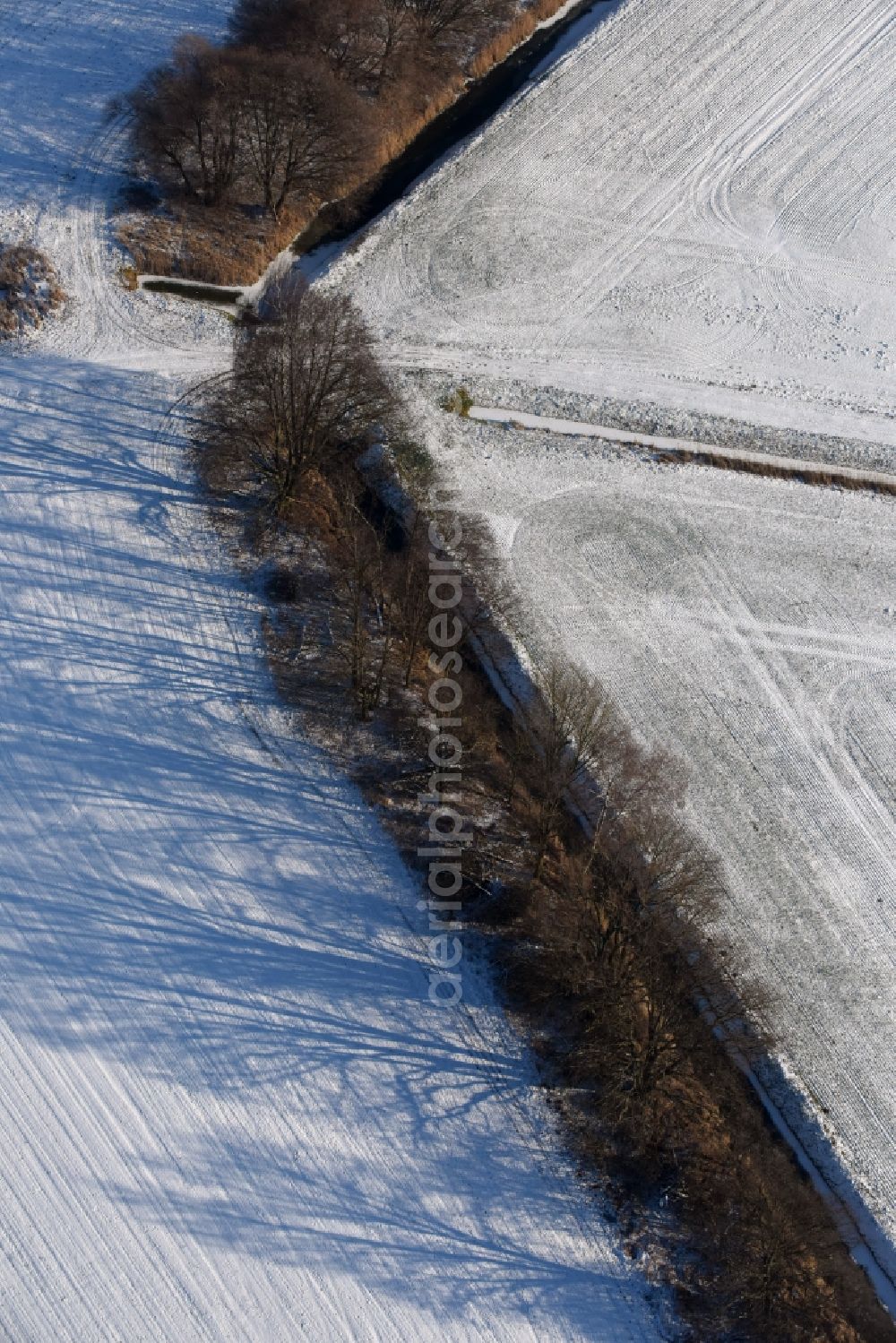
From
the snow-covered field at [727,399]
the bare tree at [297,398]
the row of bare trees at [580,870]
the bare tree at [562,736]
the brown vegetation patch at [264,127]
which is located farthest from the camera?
the brown vegetation patch at [264,127]

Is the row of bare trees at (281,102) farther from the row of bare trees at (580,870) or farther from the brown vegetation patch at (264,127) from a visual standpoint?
the row of bare trees at (580,870)

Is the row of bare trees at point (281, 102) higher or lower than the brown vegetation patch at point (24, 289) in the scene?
higher

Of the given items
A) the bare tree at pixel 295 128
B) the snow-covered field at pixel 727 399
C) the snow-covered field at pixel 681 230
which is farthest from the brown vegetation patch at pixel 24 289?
the snow-covered field at pixel 681 230

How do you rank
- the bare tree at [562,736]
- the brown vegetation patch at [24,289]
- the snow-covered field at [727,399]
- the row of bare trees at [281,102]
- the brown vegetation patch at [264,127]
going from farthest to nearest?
1. the brown vegetation patch at [264,127]
2. the row of bare trees at [281,102]
3. the brown vegetation patch at [24,289]
4. the snow-covered field at [727,399]
5. the bare tree at [562,736]

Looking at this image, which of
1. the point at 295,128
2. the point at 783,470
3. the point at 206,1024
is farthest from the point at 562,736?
the point at 295,128

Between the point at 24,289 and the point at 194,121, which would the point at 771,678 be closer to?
the point at 24,289

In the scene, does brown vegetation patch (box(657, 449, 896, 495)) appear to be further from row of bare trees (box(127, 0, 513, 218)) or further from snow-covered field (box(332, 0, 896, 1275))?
row of bare trees (box(127, 0, 513, 218))

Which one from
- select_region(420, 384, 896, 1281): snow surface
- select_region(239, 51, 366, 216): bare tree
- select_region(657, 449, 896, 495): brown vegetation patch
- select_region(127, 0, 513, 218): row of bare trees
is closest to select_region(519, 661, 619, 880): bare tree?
select_region(420, 384, 896, 1281): snow surface
